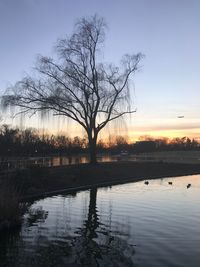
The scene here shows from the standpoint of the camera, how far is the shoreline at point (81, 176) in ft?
101

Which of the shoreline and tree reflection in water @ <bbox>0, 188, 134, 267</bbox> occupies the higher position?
the shoreline

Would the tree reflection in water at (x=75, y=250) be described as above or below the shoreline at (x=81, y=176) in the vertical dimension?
below

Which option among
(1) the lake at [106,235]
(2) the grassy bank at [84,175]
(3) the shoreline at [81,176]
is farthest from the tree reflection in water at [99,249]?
(2) the grassy bank at [84,175]

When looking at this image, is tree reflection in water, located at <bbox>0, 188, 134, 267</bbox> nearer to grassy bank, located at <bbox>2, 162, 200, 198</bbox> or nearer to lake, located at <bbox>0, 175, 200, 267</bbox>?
lake, located at <bbox>0, 175, 200, 267</bbox>

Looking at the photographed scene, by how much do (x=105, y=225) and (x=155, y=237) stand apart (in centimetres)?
317

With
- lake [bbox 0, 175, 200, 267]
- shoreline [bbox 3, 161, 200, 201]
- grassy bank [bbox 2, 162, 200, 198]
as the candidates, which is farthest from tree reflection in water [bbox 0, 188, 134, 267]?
grassy bank [bbox 2, 162, 200, 198]

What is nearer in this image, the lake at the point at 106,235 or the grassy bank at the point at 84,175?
the lake at the point at 106,235

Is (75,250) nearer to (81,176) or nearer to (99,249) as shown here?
(99,249)

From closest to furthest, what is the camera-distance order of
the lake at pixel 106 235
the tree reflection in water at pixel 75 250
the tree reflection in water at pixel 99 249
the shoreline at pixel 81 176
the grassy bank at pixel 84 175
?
1. the tree reflection in water at pixel 75 250
2. the tree reflection in water at pixel 99 249
3. the lake at pixel 106 235
4. the shoreline at pixel 81 176
5. the grassy bank at pixel 84 175

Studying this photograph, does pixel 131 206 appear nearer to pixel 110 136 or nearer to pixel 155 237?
pixel 155 237

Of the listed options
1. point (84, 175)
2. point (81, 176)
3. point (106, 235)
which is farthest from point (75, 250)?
point (84, 175)

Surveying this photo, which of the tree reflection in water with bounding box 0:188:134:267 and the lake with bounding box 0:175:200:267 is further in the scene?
the lake with bounding box 0:175:200:267

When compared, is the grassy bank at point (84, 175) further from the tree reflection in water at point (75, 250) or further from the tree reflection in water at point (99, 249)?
the tree reflection in water at point (75, 250)

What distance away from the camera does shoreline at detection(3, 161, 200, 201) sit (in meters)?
30.7
